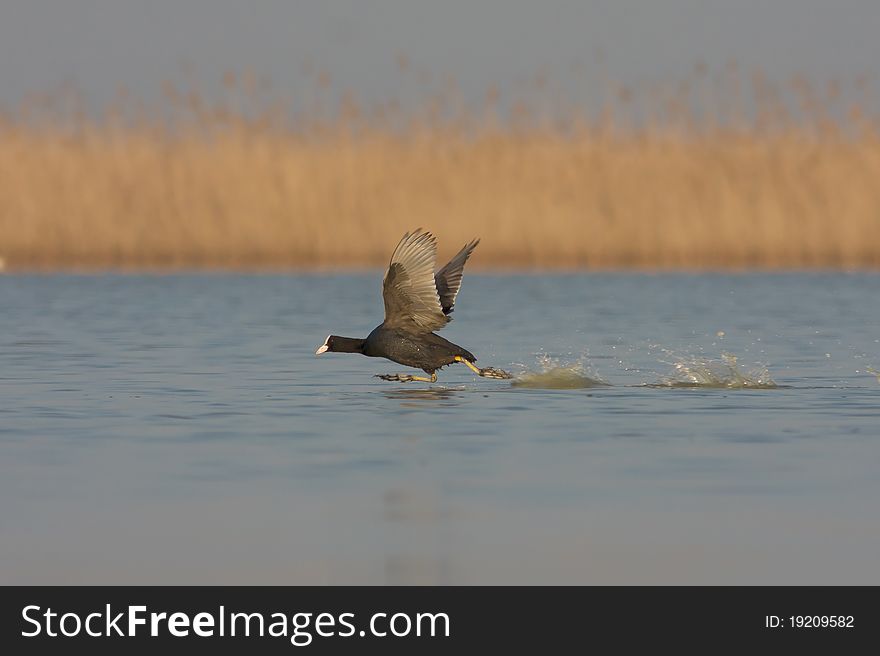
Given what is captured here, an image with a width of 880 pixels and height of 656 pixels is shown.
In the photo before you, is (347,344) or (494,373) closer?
(494,373)

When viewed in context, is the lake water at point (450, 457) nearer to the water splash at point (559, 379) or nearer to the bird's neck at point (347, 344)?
the water splash at point (559, 379)

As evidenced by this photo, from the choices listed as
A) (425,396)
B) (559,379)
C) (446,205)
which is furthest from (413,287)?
(446,205)

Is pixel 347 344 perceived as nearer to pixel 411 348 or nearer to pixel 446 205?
pixel 411 348

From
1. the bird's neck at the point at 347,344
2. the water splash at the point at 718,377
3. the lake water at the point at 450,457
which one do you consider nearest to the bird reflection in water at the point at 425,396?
the lake water at the point at 450,457

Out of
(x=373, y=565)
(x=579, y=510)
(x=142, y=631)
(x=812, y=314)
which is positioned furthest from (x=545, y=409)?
(x=812, y=314)

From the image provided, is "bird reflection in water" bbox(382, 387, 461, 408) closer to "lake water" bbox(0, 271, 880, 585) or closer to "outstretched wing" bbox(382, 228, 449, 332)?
"lake water" bbox(0, 271, 880, 585)

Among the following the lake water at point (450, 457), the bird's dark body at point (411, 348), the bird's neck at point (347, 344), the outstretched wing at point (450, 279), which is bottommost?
the lake water at point (450, 457)

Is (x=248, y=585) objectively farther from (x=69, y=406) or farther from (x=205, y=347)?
(x=205, y=347)

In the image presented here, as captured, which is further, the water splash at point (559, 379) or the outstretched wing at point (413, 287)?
the water splash at point (559, 379)

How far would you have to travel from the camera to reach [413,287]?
11266 mm

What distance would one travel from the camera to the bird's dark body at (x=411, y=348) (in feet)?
37.6

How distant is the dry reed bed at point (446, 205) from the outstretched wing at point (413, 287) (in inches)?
444

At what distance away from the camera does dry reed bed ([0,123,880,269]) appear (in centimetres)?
2291

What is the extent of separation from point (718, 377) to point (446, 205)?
11464 mm
